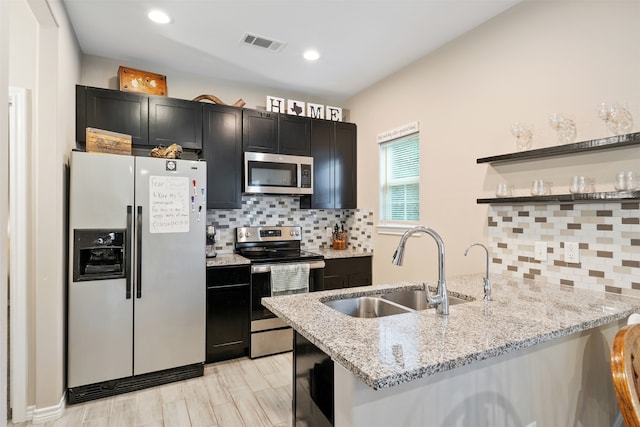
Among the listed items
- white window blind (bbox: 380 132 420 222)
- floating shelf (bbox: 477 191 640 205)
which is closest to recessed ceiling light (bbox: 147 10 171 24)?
white window blind (bbox: 380 132 420 222)

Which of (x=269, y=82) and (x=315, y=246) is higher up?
(x=269, y=82)

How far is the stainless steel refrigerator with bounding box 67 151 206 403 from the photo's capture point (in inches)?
88.7

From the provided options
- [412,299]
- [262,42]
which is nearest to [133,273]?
[412,299]

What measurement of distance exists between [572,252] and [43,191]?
321 centimetres

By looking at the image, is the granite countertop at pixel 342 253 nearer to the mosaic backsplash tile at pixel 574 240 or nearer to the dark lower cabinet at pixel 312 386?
the mosaic backsplash tile at pixel 574 240

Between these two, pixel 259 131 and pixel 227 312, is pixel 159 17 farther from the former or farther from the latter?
pixel 227 312

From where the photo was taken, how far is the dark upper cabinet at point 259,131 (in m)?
3.29

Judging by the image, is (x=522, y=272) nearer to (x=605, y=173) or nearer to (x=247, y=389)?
(x=605, y=173)

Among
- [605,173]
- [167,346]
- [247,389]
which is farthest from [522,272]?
[167,346]

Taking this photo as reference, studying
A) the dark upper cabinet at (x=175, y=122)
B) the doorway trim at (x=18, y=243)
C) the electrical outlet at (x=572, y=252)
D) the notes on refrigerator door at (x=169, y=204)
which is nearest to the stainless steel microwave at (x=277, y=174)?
the dark upper cabinet at (x=175, y=122)

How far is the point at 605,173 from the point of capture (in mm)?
1766

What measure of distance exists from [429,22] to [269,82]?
1766mm

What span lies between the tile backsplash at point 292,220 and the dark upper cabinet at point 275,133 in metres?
0.57

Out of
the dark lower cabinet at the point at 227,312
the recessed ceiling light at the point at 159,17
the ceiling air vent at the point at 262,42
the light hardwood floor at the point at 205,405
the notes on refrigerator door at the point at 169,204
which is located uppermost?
the ceiling air vent at the point at 262,42
